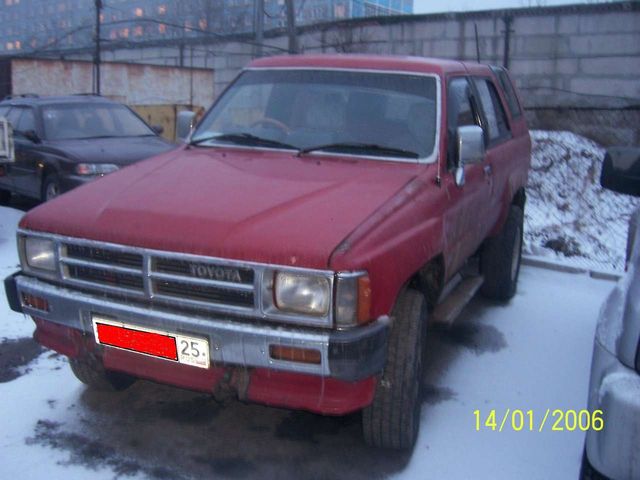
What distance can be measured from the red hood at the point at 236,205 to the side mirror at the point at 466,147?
277 millimetres

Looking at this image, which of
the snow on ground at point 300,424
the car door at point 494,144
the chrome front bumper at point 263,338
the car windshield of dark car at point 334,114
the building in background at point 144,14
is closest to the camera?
the chrome front bumper at point 263,338

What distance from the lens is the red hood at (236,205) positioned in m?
2.79

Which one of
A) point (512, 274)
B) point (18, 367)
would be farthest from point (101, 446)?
point (512, 274)

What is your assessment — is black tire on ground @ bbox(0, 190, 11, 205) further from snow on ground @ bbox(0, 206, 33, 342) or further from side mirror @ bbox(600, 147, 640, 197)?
side mirror @ bbox(600, 147, 640, 197)

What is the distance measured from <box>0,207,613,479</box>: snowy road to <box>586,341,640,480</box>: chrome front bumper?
108 centimetres

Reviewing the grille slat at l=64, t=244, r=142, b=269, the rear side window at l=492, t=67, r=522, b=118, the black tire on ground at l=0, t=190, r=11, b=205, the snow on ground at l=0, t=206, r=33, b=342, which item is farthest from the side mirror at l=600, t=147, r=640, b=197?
the black tire on ground at l=0, t=190, r=11, b=205

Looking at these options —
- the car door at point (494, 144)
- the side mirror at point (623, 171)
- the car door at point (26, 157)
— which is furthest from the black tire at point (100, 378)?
the car door at point (26, 157)

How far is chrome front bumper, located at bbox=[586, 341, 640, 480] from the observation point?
2.08 metres

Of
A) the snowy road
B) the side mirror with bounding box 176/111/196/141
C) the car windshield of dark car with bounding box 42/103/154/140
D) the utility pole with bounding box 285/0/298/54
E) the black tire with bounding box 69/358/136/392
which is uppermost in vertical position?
the utility pole with bounding box 285/0/298/54

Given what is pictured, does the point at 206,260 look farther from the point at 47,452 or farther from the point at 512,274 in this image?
the point at 512,274

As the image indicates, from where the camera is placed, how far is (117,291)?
3051mm

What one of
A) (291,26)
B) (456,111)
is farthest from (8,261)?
(291,26)

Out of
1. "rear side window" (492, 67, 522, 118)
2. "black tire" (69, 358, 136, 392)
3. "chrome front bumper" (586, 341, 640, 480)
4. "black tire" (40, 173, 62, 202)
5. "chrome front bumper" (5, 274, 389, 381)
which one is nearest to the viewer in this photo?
"chrome front bumper" (586, 341, 640, 480)
